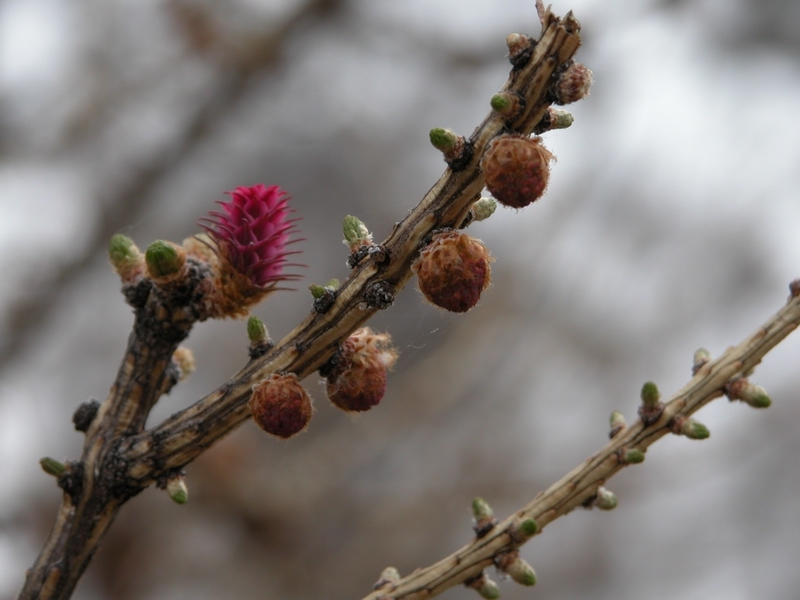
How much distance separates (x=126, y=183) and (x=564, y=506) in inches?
149

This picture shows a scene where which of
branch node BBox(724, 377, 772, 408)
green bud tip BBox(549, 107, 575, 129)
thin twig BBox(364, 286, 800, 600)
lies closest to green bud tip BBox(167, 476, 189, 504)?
thin twig BBox(364, 286, 800, 600)

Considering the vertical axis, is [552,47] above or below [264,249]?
below

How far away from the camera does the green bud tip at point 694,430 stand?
1483 millimetres

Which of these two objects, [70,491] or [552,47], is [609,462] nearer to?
[552,47]

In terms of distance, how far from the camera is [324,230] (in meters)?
6.48

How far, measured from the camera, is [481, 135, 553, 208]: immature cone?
3.66 ft

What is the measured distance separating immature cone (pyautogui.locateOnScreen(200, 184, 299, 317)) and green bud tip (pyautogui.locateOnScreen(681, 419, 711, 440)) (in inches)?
37.3

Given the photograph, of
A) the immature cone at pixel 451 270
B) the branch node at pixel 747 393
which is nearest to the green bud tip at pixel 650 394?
the branch node at pixel 747 393

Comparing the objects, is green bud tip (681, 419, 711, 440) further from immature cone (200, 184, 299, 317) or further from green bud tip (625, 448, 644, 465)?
immature cone (200, 184, 299, 317)

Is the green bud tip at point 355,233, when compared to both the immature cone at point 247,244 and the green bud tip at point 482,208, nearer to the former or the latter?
the green bud tip at point 482,208

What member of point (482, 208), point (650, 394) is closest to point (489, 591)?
point (650, 394)

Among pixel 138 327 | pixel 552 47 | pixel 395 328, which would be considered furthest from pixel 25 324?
pixel 552 47

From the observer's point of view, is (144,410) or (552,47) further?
(144,410)

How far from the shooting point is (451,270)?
1210 millimetres
